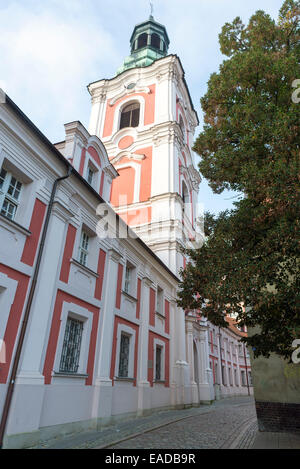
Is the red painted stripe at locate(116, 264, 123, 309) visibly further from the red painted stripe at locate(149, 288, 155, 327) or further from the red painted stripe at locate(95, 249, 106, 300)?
the red painted stripe at locate(149, 288, 155, 327)

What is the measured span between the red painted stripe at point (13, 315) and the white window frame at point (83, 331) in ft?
4.74

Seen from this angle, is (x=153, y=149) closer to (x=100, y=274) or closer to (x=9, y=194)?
(x=100, y=274)

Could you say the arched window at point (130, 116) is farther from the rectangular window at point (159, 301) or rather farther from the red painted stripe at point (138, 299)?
the red painted stripe at point (138, 299)

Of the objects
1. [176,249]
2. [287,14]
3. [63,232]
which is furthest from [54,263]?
[176,249]

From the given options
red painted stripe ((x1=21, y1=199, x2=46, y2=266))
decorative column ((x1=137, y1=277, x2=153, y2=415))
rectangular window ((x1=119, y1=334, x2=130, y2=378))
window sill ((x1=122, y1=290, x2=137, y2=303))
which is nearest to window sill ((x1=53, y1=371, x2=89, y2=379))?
rectangular window ((x1=119, y1=334, x2=130, y2=378))

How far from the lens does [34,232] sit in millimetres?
7820

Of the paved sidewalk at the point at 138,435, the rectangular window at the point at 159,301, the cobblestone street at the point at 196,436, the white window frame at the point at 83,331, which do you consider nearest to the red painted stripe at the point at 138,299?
the rectangular window at the point at 159,301

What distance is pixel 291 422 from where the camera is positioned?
8.76 meters

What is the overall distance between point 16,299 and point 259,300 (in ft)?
16.8

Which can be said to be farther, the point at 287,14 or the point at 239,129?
the point at 287,14

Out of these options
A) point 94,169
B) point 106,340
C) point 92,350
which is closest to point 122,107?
point 94,169

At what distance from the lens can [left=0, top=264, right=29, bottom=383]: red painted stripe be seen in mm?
6480

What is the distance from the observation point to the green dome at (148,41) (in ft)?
109
